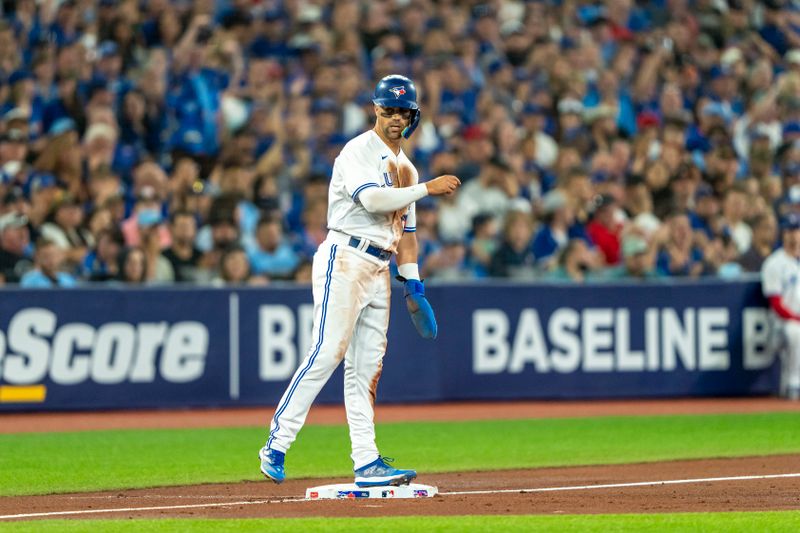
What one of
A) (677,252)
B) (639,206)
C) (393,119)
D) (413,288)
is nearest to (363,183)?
(393,119)

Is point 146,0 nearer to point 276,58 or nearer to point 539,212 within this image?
point 276,58

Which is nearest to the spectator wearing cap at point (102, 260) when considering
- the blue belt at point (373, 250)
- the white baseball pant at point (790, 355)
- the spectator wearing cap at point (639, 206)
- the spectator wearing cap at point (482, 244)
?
the spectator wearing cap at point (482, 244)

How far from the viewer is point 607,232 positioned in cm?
1705

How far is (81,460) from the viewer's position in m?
11.2

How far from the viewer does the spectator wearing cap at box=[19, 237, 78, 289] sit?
1491cm

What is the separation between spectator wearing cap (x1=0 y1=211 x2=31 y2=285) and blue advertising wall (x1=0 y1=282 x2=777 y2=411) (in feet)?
0.90

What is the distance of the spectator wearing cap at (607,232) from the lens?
55.9 ft

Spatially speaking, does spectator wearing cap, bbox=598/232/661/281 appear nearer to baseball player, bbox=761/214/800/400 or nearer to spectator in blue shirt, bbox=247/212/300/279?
baseball player, bbox=761/214/800/400

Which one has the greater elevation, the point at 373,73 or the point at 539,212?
the point at 373,73

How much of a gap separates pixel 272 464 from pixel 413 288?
1.34 meters

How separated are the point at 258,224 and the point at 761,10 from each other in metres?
10.8

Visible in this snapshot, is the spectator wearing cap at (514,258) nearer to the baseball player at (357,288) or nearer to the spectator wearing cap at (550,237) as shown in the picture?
the spectator wearing cap at (550,237)

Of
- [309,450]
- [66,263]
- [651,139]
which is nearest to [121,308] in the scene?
[66,263]

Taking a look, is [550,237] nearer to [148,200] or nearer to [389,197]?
[148,200]
